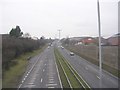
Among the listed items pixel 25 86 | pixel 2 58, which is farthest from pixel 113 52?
pixel 25 86

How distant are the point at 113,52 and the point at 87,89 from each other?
17.2m

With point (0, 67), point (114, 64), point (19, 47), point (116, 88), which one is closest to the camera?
point (116, 88)

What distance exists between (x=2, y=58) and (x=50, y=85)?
32.1 ft

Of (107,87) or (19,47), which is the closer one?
(107,87)

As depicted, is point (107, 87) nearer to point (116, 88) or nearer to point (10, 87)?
point (116, 88)

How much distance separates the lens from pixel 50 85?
70.8 ft

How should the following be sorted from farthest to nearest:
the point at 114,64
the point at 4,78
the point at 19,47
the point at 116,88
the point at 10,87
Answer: the point at 19,47, the point at 114,64, the point at 4,78, the point at 10,87, the point at 116,88

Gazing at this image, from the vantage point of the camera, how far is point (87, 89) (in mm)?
18906

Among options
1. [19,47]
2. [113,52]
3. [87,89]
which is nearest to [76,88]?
A: [87,89]

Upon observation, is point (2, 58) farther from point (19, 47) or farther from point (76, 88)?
point (19, 47)

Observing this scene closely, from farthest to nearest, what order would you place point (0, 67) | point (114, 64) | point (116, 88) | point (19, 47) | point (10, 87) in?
point (19, 47)
point (114, 64)
point (0, 67)
point (10, 87)
point (116, 88)

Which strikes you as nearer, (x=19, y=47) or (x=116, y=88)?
(x=116, y=88)

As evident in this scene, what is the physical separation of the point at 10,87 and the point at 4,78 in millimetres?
4813

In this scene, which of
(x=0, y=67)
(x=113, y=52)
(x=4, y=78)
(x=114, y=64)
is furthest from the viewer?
(x=113, y=52)
